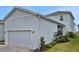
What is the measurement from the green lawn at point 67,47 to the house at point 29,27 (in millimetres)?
220

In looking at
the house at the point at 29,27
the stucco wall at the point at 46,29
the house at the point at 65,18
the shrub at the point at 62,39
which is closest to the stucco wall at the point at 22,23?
the house at the point at 29,27

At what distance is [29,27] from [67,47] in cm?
103

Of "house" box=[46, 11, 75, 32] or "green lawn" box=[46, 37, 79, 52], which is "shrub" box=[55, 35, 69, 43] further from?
"house" box=[46, 11, 75, 32]

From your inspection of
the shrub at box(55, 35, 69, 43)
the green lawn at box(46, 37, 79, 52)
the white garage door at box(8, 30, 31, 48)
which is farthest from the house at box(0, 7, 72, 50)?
the green lawn at box(46, 37, 79, 52)

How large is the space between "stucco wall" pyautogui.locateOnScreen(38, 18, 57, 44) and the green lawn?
220mm

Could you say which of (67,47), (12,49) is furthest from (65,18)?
(12,49)

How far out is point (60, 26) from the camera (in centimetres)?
687

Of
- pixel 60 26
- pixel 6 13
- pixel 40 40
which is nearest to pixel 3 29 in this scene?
pixel 6 13

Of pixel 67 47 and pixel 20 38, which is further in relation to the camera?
pixel 20 38

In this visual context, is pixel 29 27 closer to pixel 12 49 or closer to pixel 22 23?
pixel 22 23

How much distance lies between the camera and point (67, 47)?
6848mm

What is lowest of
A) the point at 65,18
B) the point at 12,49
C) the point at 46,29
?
the point at 12,49

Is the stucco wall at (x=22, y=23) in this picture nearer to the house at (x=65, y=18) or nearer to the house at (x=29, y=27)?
the house at (x=29, y=27)

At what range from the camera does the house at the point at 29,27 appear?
6.89m
